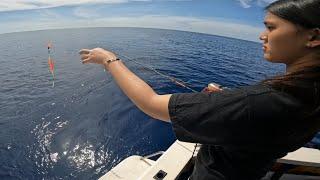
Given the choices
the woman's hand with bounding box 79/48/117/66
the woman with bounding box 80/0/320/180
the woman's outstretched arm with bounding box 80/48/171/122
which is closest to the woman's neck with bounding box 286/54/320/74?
the woman with bounding box 80/0/320/180

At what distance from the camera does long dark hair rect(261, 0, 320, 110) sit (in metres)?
1.25

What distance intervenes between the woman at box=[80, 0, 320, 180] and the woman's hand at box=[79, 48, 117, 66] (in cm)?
36

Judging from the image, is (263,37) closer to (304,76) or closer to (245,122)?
(304,76)

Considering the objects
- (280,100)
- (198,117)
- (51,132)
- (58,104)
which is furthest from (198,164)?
(58,104)

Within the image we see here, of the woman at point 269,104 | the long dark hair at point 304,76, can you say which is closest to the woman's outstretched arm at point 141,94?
the woman at point 269,104

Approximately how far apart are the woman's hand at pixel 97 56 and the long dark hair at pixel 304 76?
3.64 feet

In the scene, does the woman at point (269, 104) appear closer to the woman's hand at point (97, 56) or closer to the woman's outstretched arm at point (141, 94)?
the woman's outstretched arm at point (141, 94)

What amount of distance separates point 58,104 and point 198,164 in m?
12.8

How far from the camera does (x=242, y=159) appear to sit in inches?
59.7

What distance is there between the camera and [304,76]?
4.12ft

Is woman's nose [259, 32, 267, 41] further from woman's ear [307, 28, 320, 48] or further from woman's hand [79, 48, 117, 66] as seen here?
woman's hand [79, 48, 117, 66]

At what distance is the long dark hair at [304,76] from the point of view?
49.1 inches

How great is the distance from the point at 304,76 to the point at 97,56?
1.39 metres

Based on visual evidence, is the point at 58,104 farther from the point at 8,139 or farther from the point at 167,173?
the point at 167,173
